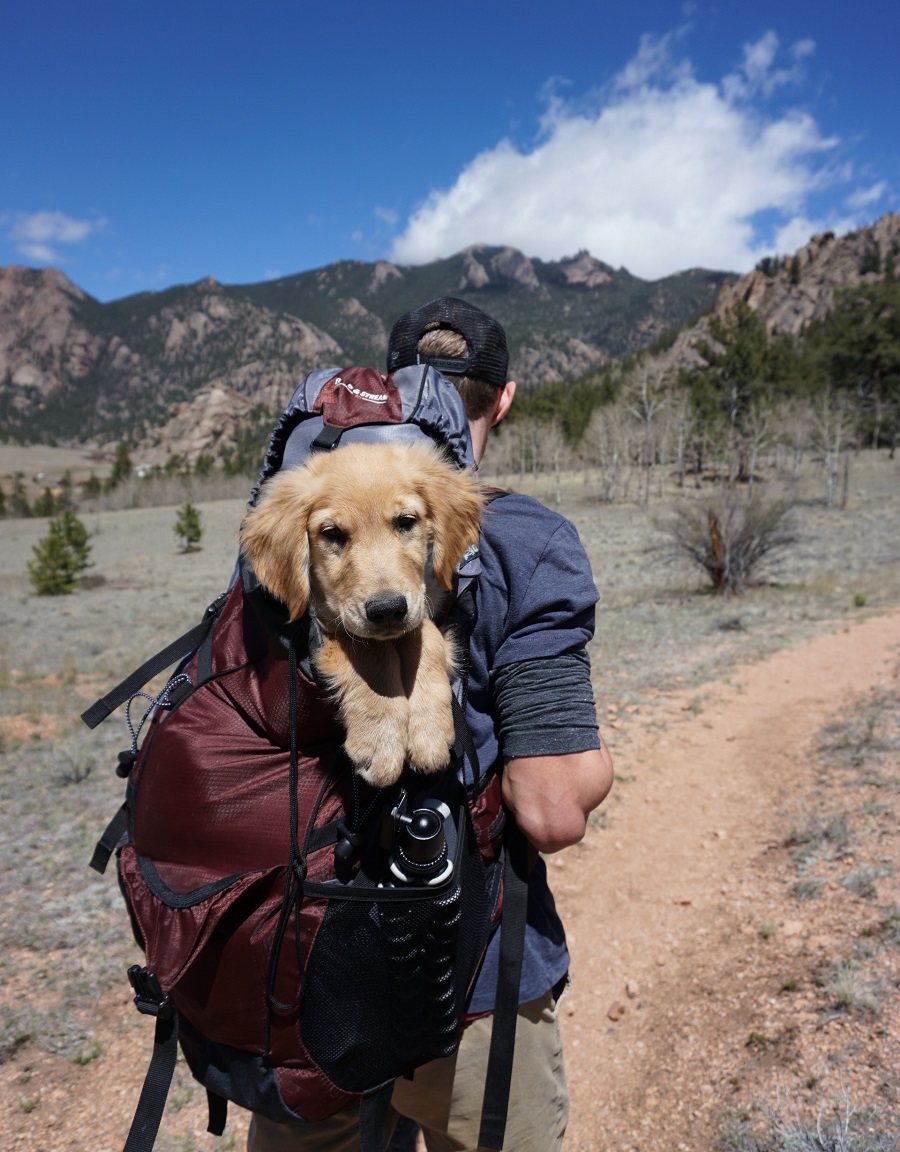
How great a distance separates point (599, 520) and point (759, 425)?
15.6 metres

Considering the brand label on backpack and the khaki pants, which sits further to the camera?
the khaki pants

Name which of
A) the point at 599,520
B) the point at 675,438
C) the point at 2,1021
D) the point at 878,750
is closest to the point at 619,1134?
the point at 2,1021

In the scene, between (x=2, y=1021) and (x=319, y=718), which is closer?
(x=319, y=718)

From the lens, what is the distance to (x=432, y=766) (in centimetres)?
155

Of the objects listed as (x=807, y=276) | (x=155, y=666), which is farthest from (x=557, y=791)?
(x=807, y=276)

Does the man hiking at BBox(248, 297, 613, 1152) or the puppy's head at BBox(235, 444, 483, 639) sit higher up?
the puppy's head at BBox(235, 444, 483, 639)

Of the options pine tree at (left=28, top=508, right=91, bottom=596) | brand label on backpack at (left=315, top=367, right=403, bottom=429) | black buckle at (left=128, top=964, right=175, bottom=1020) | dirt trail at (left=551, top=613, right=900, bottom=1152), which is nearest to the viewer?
black buckle at (left=128, top=964, right=175, bottom=1020)

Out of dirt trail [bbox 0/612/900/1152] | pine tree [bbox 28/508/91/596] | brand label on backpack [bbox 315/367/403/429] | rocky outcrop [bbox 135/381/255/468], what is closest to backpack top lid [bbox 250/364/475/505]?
brand label on backpack [bbox 315/367/403/429]

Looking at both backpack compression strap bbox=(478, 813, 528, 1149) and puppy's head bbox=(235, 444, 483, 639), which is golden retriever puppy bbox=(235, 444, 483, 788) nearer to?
puppy's head bbox=(235, 444, 483, 639)

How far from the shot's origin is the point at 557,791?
162 centimetres

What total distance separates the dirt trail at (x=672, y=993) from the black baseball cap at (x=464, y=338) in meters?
3.69

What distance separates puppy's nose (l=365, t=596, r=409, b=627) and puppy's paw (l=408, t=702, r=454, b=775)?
242mm

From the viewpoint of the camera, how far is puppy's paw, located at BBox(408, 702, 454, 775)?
156 cm

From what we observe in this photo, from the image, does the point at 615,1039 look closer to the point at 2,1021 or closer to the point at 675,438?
the point at 2,1021
